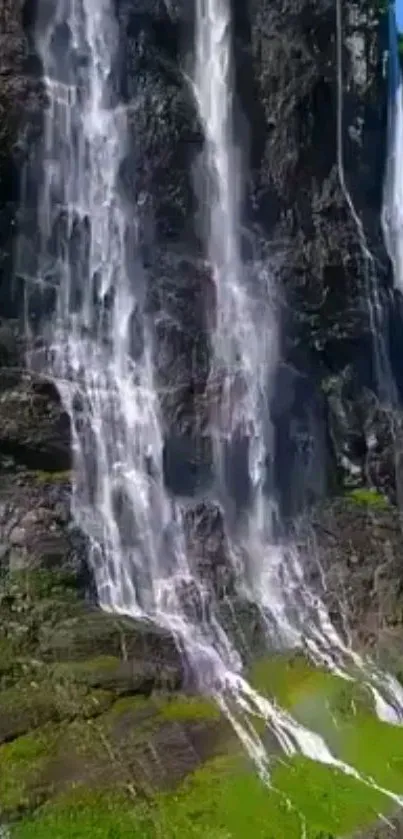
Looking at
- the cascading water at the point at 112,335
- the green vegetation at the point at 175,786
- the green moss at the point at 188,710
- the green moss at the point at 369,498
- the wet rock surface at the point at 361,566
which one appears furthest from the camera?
the green moss at the point at 369,498

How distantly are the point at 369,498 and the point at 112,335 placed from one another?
9.06m

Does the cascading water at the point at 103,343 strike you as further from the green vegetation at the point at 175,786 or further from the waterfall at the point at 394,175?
the waterfall at the point at 394,175

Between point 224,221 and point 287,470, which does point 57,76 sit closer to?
point 224,221

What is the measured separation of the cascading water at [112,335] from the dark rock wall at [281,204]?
0.57m

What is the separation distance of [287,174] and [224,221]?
119 inches

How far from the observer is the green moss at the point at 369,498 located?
3284 centimetres

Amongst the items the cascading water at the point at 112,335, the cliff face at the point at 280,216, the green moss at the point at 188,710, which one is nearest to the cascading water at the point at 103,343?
the cascading water at the point at 112,335

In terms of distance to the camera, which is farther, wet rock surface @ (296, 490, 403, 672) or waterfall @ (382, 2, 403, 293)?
waterfall @ (382, 2, 403, 293)

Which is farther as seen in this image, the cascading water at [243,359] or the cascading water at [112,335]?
the cascading water at [243,359]

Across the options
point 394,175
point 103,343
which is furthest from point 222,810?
point 394,175

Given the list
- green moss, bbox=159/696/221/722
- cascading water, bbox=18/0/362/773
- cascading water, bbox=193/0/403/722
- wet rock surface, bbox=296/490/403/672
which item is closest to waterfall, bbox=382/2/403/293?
cascading water, bbox=193/0/403/722

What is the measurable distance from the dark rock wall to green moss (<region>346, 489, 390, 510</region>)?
745 millimetres

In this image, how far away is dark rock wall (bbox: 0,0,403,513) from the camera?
32344 mm

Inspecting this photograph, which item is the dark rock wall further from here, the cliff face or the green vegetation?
the green vegetation
